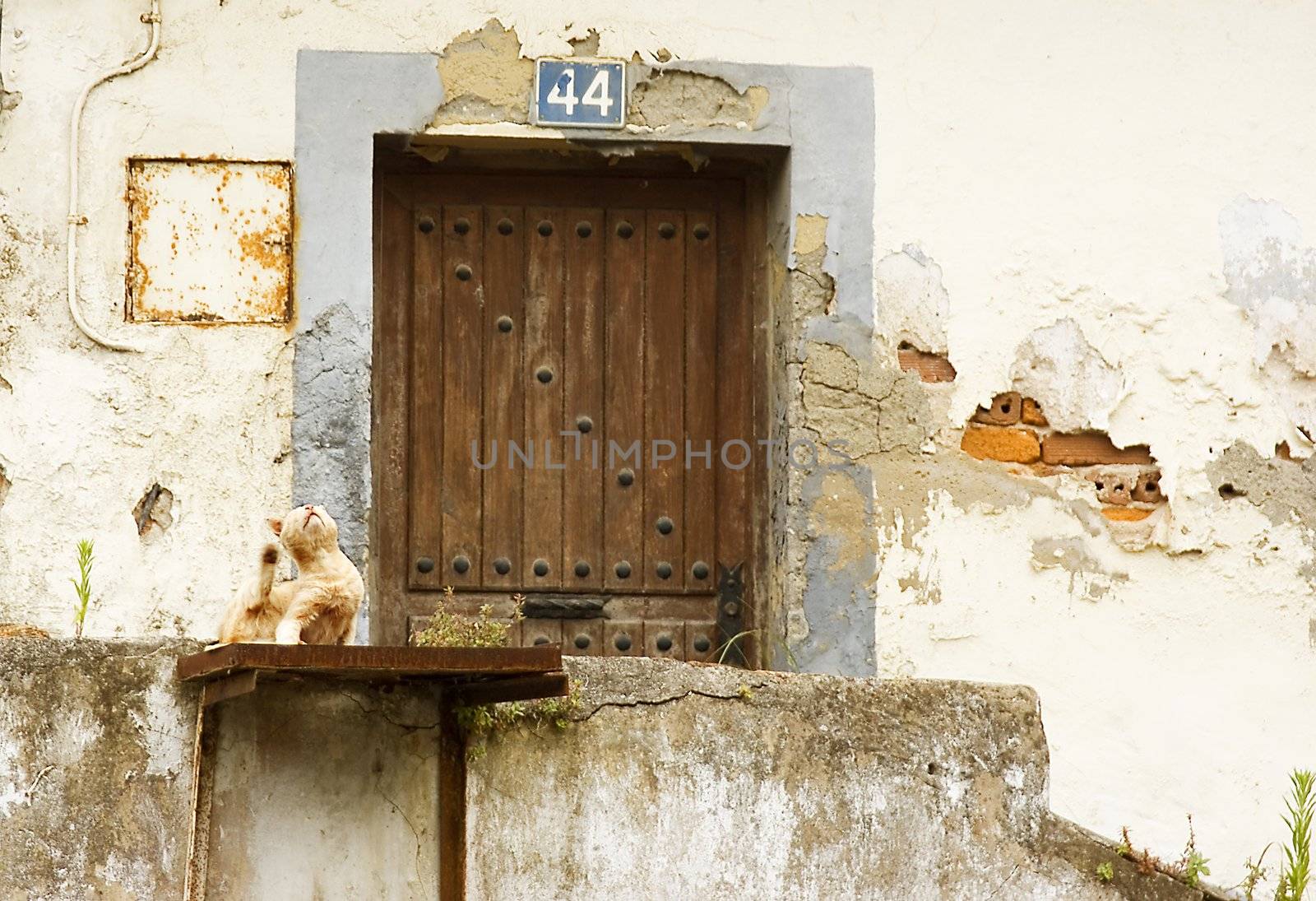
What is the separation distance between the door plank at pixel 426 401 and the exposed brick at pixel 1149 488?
2.28m

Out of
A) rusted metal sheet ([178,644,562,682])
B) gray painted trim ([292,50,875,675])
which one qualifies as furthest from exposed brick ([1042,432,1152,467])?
rusted metal sheet ([178,644,562,682])

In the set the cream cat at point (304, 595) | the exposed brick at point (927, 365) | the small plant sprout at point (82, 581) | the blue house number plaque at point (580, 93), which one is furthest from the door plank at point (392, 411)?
the cream cat at point (304, 595)

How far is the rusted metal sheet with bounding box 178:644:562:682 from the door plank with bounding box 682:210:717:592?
7.19 feet

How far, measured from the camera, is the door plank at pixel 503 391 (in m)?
6.97

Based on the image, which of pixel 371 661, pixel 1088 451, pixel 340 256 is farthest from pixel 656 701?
pixel 1088 451

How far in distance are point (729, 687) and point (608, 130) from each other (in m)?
2.22

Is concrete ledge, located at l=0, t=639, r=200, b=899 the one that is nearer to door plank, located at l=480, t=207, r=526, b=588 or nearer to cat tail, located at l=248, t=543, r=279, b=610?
cat tail, located at l=248, t=543, r=279, b=610

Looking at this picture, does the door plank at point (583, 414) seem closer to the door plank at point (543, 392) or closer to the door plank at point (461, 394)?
the door plank at point (543, 392)

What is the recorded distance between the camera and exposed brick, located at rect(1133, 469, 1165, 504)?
22.6 ft

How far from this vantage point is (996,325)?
22.5 ft

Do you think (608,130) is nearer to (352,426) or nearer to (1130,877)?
(352,426)

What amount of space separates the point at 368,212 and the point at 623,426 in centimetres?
110

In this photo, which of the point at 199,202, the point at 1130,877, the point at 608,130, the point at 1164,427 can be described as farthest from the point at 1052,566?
the point at 199,202

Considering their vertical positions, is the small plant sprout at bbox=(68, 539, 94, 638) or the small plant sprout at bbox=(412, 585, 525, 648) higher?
the small plant sprout at bbox=(68, 539, 94, 638)
